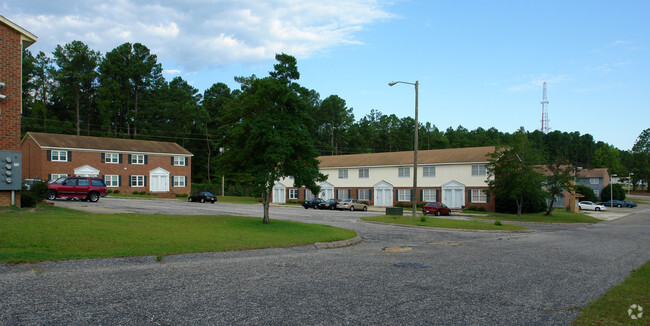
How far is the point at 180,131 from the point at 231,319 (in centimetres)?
8709

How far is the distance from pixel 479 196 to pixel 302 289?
44857 mm

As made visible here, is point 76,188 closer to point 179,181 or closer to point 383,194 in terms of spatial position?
point 179,181

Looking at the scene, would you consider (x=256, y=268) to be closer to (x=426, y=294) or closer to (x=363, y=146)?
(x=426, y=294)

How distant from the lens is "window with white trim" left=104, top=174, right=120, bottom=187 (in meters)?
57.2

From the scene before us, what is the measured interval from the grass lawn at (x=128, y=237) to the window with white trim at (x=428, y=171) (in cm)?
3548

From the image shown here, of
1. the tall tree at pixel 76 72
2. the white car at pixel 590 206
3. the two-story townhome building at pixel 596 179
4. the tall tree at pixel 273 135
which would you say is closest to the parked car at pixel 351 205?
the tall tree at pixel 273 135

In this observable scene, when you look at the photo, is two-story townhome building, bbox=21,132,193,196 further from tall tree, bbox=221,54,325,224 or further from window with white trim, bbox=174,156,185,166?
tall tree, bbox=221,54,325,224

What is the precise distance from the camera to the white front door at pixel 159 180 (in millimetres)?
61706

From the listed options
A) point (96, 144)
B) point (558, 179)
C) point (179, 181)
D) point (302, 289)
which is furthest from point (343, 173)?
point (302, 289)

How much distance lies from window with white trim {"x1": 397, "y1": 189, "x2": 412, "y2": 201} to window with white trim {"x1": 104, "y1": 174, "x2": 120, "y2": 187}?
120ft

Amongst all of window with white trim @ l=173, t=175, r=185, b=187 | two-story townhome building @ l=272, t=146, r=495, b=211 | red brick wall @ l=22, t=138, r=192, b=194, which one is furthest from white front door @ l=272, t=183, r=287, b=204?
window with white trim @ l=173, t=175, r=185, b=187

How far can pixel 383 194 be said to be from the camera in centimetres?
5691

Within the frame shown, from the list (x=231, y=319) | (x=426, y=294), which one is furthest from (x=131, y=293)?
(x=426, y=294)

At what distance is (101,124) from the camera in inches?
3349
